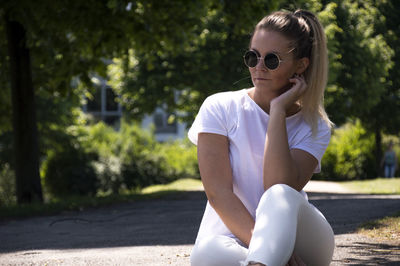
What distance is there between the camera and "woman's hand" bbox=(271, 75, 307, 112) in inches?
129

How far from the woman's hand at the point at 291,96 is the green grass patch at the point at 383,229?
255 centimetres

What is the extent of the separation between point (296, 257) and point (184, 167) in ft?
66.6

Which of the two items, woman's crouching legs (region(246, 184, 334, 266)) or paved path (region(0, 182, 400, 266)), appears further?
paved path (region(0, 182, 400, 266))

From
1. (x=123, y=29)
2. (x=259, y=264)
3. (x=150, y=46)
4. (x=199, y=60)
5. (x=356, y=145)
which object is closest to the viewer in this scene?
(x=259, y=264)

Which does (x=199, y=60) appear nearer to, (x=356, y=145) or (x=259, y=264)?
(x=356, y=145)

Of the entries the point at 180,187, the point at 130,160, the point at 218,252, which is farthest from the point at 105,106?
the point at 218,252

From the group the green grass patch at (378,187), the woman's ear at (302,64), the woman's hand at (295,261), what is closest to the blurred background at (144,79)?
the green grass patch at (378,187)

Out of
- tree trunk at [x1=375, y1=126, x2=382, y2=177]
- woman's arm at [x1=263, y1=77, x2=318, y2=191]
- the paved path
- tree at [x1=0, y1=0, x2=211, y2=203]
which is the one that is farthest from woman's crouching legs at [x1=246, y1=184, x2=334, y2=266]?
tree trunk at [x1=375, y1=126, x2=382, y2=177]

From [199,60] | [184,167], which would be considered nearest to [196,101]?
[199,60]

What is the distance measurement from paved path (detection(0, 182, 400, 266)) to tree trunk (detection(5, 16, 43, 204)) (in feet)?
6.06

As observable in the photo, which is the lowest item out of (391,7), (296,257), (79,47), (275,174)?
(296,257)

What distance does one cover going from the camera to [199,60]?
19625 millimetres

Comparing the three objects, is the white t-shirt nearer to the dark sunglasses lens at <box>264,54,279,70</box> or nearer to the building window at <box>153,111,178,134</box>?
the dark sunglasses lens at <box>264,54,279,70</box>

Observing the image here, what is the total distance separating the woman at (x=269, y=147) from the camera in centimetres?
301
